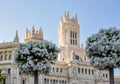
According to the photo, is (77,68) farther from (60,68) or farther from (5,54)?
(5,54)

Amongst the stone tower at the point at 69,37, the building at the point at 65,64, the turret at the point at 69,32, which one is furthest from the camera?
the turret at the point at 69,32

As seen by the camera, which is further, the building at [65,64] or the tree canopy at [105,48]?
the building at [65,64]

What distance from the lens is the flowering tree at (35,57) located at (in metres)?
44.3

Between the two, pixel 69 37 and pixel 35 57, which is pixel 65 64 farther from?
pixel 35 57

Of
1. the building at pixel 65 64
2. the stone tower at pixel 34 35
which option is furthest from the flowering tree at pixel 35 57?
the stone tower at pixel 34 35

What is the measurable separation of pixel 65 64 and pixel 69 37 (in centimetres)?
1939

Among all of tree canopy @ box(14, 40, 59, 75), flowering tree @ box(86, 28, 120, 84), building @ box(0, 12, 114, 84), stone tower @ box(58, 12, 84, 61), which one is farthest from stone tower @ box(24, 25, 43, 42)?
flowering tree @ box(86, 28, 120, 84)

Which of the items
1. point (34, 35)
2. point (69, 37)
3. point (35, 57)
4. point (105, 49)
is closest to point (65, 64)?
point (34, 35)

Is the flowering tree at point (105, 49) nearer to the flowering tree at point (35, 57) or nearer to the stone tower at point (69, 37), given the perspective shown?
the flowering tree at point (35, 57)

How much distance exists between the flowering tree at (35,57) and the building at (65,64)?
35.6 m

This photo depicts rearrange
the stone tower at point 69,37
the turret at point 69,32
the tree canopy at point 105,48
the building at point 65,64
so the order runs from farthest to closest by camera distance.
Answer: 1. the turret at point 69,32
2. the stone tower at point 69,37
3. the building at point 65,64
4. the tree canopy at point 105,48

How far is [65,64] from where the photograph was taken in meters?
93.2

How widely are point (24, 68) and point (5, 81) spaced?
37.6m

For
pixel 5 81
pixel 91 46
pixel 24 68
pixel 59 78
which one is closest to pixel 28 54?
pixel 24 68
